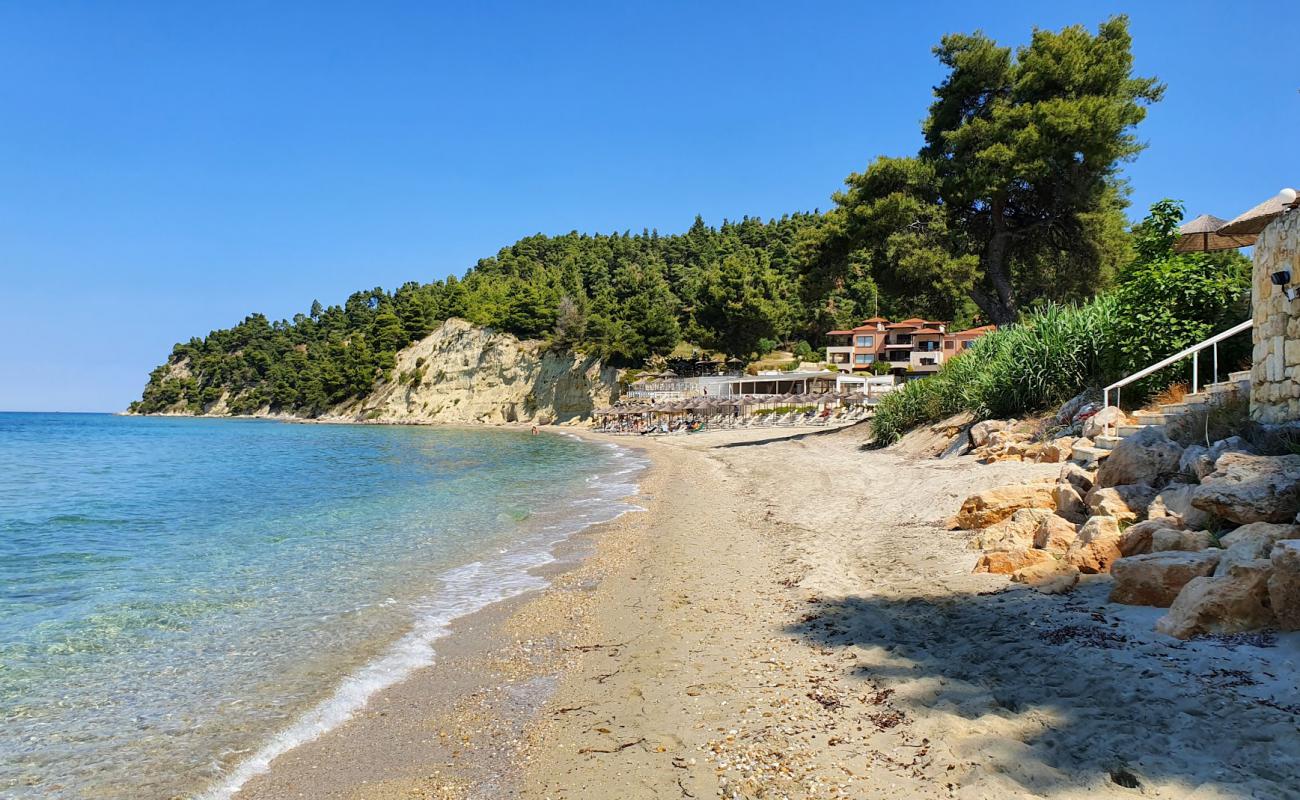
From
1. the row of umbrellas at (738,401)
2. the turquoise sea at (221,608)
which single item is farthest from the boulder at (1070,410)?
the row of umbrellas at (738,401)

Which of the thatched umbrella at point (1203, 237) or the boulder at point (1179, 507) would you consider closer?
the boulder at point (1179, 507)

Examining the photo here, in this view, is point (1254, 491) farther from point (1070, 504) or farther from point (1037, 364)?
point (1037, 364)

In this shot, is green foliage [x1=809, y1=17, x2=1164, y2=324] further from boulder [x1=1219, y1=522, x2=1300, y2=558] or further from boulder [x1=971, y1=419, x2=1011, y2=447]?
boulder [x1=1219, y1=522, x2=1300, y2=558]

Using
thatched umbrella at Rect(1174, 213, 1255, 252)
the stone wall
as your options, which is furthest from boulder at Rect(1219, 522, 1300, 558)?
thatched umbrella at Rect(1174, 213, 1255, 252)

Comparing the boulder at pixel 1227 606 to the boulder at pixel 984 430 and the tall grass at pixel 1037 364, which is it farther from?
the boulder at pixel 984 430

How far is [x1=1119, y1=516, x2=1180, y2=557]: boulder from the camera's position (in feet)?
18.2

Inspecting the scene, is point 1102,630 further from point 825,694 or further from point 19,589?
point 19,589

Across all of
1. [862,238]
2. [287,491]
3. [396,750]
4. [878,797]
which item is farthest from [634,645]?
[862,238]

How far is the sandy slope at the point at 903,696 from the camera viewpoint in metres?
3.16

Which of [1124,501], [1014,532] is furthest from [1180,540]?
[1014,532]

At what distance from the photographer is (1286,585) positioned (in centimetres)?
396

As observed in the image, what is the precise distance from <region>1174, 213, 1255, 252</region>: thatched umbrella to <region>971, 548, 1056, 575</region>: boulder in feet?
32.4

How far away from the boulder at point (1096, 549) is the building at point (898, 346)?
58205mm

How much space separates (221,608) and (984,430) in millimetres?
13329
